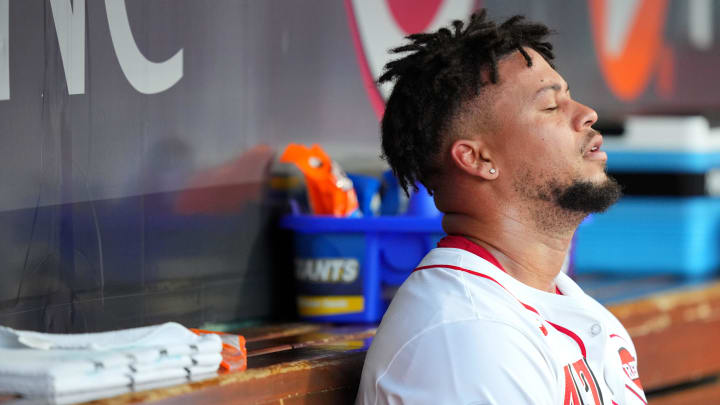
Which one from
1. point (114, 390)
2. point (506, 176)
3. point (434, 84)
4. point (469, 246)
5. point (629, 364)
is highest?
point (434, 84)

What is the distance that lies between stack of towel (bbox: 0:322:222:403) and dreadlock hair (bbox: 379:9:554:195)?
0.52 meters

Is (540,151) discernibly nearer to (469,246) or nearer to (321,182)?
(469,246)

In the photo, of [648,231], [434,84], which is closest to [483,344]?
[434,84]

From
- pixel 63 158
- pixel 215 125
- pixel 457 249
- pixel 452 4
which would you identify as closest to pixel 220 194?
pixel 215 125

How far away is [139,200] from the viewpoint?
2.09 metres

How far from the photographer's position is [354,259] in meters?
2.40

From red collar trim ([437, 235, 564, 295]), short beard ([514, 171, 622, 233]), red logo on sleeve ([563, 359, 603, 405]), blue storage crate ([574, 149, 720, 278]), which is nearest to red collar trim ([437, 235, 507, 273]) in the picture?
red collar trim ([437, 235, 564, 295])

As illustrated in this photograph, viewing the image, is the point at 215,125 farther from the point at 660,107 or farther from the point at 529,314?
the point at 660,107

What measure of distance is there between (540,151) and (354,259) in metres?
0.68

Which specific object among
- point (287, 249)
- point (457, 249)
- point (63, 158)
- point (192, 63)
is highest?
point (192, 63)

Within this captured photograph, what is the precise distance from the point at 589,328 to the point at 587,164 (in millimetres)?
307

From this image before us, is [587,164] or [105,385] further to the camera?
Result: [587,164]

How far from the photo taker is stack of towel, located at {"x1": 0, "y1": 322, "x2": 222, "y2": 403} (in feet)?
4.75

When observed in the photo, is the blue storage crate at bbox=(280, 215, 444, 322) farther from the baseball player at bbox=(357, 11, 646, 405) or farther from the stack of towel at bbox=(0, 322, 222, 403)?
the stack of towel at bbox=(0, 322, 222, 403)
